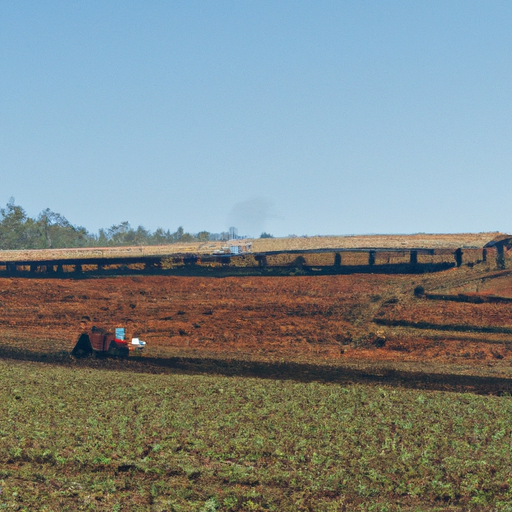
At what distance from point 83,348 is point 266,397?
15.1 meters

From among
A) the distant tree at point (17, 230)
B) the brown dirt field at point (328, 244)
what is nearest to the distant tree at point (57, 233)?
the distant tree at point (17, 230)

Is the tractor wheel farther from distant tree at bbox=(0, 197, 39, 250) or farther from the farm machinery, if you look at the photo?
distant tree at bbox=(0, 197, 39, 250)

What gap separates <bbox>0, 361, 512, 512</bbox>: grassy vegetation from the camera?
1516 cm

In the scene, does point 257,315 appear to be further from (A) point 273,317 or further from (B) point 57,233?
(B) point 57,233

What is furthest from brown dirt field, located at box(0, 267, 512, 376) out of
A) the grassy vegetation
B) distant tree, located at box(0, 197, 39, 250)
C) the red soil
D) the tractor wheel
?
distant tree, located at box(0, 197, 39, 250)

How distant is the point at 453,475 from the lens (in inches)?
640

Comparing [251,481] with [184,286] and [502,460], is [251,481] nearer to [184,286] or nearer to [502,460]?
[502,460]

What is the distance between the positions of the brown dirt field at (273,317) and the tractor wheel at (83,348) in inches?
107

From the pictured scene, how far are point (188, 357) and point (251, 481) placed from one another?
1862 cm

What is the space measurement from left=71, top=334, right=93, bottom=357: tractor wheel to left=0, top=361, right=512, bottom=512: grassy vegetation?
933 centimetres

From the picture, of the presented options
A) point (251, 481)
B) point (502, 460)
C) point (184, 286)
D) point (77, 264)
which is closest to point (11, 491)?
point (251, 481)

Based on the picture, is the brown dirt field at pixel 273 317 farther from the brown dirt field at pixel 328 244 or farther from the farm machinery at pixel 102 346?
the brown dirt field at pixel 328 244

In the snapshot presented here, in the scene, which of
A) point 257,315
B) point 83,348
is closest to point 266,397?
point 83,348

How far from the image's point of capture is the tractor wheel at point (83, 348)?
3453cm
